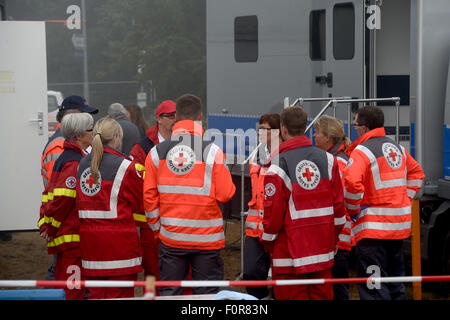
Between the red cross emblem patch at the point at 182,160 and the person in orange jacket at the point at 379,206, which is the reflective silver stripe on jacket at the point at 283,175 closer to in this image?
the red cross emblem patch at the point at 182,160

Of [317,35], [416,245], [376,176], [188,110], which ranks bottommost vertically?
[416,245]

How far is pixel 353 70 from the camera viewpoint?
332 inches

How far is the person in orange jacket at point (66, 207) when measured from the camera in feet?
17.8

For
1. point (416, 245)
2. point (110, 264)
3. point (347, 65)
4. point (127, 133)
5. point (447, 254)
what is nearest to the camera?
point (110, 264)

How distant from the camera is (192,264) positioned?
204 inches

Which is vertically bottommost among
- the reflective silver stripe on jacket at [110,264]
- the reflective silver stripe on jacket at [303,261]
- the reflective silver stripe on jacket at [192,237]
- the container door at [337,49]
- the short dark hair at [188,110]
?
the reflective silver stripe on jacket at [110,264]

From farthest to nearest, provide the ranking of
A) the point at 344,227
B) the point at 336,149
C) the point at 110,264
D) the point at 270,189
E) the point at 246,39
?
the point at 246,39 → the point at 336,149 → the point at 344,227 → the point at 110,264 → the point at 270,189

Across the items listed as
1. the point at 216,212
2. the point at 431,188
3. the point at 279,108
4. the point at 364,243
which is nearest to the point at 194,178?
the point at 216,212

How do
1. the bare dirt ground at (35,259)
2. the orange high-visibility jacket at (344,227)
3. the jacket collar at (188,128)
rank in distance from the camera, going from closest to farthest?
the jacket collar at (188,128) → the orange high-visibility jacket at (344,227) → the bare dirt ground at (35,259)

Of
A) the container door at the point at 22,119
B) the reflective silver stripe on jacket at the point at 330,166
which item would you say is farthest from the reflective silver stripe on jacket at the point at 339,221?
the container door at the point at 22,119

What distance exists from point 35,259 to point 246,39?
3978 millimetres

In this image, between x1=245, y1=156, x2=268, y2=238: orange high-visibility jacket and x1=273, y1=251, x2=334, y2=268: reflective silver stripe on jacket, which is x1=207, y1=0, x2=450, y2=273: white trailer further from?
x1=273, y1=251, x2=334, y2=268: reflective silver stripe on jacket

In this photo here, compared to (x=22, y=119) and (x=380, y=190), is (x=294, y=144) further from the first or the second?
(x=22, y=119)

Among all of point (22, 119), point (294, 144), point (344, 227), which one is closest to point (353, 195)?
point (344, 227)
